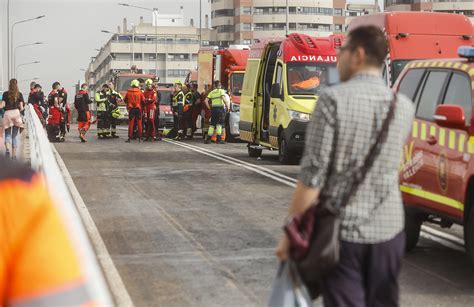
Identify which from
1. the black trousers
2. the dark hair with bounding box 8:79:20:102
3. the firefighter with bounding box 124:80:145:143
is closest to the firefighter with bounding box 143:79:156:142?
the firefighter with bounding box 124:80:145:143

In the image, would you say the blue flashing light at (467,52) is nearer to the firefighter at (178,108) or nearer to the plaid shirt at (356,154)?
the plaid shirt at (356,154)

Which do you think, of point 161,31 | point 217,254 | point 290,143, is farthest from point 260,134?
point 161,31

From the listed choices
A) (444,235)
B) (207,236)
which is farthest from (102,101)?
(444,235)

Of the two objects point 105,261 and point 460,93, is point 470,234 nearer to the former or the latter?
point 460,93

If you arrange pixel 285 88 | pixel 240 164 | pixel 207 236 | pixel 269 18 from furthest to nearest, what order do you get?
pixel 269 18
pixel 240 164
pixel 285 88
pixel 207 236

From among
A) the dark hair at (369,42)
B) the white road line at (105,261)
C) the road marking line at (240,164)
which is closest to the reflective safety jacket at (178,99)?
the road marking line at (240,164)

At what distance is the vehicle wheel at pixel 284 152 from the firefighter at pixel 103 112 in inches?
437

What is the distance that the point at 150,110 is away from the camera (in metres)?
29.5

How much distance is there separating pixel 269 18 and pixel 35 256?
142 m

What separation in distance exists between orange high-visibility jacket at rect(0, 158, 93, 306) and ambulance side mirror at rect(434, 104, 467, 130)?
6670mm

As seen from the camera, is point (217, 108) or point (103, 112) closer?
point (217, 108)

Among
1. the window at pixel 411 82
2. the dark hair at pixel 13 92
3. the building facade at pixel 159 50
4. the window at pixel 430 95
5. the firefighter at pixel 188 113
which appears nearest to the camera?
the window at pixel 430 95

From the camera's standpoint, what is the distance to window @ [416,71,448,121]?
8.67 meters

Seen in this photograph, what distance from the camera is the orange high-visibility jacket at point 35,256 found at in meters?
1.37
